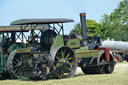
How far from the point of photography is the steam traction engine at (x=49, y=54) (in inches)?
548

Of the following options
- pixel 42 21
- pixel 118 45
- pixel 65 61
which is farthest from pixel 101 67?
pixel 118 45

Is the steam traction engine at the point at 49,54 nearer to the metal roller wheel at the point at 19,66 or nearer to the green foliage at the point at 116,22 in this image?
the metal roller wheel at the point at 19,66

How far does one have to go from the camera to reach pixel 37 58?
13.9m

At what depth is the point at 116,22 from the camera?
5919cm

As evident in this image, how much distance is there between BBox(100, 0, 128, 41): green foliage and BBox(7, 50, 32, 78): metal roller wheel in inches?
1640

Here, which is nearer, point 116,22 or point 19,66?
point 19,66

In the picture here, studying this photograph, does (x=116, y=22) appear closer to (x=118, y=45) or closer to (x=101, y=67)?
(x=118, y=45)

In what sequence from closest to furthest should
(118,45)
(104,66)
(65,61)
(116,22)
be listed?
(65,61) → (104,66) → (118,45) → (116,22)

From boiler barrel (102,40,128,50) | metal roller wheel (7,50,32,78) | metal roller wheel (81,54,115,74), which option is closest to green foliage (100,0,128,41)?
boiler barrel (102,40,128,50)

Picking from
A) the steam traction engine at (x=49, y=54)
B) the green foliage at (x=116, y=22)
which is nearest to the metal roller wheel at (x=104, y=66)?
the steam traction engine at (x=49, y=54)

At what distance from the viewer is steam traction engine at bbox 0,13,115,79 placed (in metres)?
13.9

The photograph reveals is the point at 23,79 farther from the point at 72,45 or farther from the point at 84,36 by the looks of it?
the point at 84,36

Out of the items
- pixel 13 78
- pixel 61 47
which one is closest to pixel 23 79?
pixel 13 78

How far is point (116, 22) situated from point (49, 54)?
46.2m
